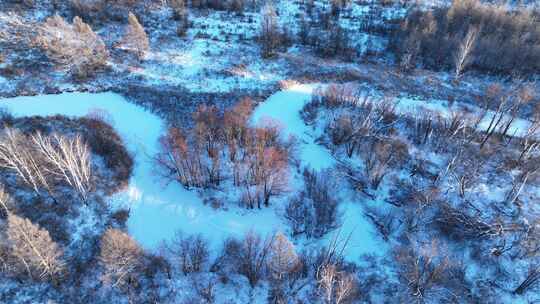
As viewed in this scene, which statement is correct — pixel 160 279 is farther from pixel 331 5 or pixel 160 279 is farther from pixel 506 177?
pixel 331 5

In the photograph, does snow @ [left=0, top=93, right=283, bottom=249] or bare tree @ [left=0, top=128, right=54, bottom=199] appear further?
snow @ [left=0, top=93, right=283, bottom=249]

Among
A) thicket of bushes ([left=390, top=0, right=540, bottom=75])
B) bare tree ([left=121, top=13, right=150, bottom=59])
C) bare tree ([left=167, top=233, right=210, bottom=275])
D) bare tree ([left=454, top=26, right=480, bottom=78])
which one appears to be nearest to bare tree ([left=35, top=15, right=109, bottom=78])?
bare tree ([left=121, top=13, right=150, bottom=59])

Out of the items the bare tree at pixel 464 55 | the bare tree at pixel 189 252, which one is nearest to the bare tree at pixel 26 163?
the bare tree at pixel 189 252

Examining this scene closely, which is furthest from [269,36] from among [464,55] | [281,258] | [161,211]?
[281,258]

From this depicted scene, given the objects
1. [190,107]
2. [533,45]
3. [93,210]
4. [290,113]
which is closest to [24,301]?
[93,210]

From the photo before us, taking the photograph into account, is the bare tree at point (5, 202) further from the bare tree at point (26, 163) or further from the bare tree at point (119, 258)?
the bare tree at point (119, 258)

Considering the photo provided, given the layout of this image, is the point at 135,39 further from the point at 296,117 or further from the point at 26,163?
the point at 296,117

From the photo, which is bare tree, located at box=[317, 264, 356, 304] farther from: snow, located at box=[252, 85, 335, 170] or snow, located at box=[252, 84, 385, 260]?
snow, located at box=[252, 85, 335, 170]
